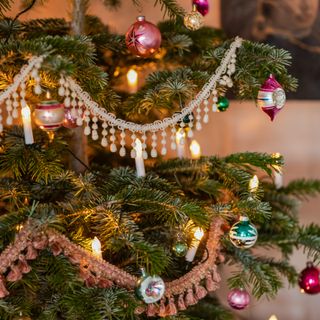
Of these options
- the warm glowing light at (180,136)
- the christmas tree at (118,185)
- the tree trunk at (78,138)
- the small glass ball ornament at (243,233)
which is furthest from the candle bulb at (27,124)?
the small glass ball ornament at (243,233)

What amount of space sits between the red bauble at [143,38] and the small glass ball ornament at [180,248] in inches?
12.3

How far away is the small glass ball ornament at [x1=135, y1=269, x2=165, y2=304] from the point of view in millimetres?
779

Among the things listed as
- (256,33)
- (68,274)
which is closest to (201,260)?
(68,274)

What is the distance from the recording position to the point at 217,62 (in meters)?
0.90

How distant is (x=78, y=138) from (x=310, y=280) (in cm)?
55

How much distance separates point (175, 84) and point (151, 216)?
25 centimetres

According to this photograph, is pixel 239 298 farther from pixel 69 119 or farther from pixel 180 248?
pixel 69 119

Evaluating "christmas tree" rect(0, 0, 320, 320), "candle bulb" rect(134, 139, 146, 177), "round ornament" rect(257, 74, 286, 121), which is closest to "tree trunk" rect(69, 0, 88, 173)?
"christmas tree" rect(0, 0, 320, 320)

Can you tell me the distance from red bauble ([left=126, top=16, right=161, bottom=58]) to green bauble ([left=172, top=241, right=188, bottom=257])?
12.3 inches

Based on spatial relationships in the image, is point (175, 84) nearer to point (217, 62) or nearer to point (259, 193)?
point (217, 62)

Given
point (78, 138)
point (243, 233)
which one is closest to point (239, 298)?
point (243, 233)

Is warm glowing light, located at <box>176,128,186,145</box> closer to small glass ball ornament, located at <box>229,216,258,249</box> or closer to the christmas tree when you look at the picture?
the christmas tree

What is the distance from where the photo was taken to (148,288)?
782mm

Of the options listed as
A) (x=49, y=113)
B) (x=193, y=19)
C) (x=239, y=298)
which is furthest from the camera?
(x=239, y=298)
